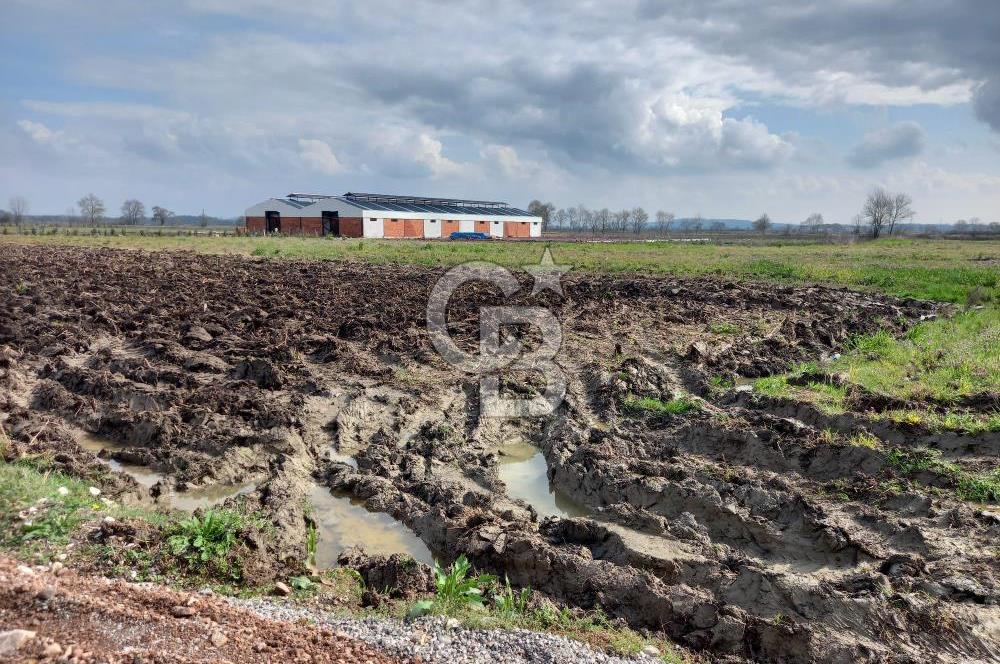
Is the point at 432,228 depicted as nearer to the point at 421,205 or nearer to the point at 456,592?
the point at 421,205

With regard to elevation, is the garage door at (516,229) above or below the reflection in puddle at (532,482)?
above

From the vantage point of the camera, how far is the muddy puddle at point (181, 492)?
26.4 ft

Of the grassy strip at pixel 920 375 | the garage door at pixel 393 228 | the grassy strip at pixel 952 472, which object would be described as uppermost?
the garage door at pixel 393 228

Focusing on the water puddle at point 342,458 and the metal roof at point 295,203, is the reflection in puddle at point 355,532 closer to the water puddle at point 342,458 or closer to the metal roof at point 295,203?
the water puddle at point 342,458

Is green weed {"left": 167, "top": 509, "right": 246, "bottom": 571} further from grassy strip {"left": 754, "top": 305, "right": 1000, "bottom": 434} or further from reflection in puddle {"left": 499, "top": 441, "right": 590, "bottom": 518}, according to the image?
grassy strip {"left": 754, "top": 305, "right": 1000, "bottom": 434}

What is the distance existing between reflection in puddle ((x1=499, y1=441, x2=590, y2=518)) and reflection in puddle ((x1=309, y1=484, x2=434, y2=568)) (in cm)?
165

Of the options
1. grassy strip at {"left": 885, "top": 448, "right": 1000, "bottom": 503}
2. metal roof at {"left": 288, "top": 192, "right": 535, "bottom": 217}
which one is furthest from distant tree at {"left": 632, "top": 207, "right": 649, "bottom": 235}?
grassy strip at {"left": 885, "top": 448, "right": 1000, "bottom": 503}

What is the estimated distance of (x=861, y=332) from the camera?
690 inches

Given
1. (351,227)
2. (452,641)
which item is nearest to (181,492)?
(452,641)

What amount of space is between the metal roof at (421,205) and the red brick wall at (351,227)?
1.53 m

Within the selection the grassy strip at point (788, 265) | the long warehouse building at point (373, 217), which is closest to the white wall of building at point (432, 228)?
the long warehouse building at point (373, 217)

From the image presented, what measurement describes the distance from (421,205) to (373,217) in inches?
507

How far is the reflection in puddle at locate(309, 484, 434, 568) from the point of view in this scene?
23.4ft

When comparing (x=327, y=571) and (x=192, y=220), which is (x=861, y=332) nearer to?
(x=327, y=571)
